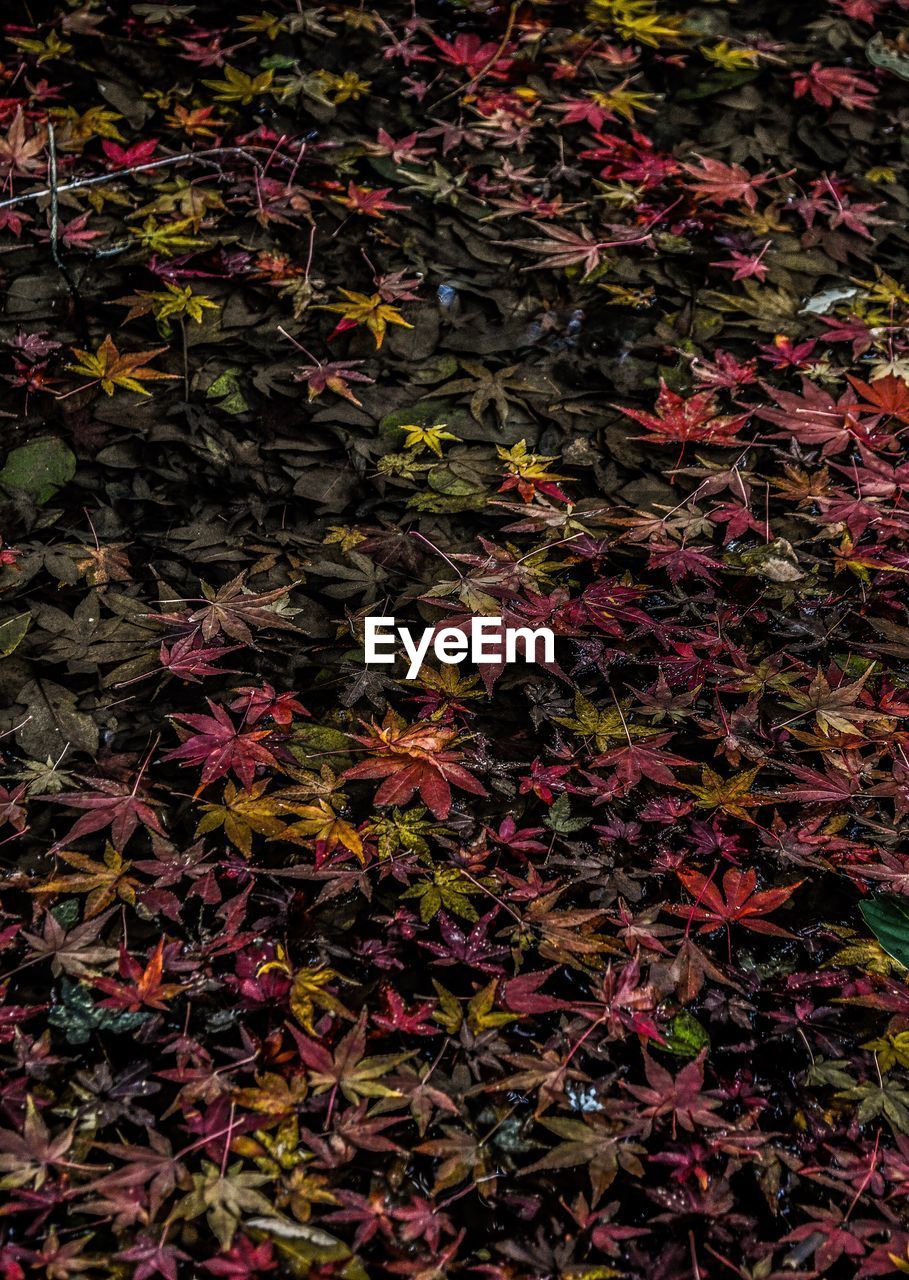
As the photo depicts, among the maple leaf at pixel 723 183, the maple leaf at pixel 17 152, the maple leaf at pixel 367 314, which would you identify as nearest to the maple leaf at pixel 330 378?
the maple leaf at pixel 367 314

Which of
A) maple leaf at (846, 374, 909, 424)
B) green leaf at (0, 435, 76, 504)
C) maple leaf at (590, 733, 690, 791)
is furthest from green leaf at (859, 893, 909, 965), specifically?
green leaf at (0, 435, 76, 504)

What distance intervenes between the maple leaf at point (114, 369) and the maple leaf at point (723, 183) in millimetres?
1674

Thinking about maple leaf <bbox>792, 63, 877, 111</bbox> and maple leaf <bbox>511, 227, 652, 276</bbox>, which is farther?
maple leaf <bbox>792, 63, 877, 111</bbox>

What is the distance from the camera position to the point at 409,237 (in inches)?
108

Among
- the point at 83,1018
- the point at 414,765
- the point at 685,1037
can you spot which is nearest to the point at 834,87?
the point at 414,765

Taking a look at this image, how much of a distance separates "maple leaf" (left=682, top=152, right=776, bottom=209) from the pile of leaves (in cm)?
2

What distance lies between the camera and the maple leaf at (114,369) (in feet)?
7.55

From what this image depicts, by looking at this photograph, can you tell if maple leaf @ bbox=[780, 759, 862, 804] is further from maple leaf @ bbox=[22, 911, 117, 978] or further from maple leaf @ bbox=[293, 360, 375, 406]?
maple leaf @ bbox=[293, 360, 375, 406]

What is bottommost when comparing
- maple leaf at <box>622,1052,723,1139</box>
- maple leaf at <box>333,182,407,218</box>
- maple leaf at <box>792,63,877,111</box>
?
maple leaf at <box>622,1052,723,1139</box>

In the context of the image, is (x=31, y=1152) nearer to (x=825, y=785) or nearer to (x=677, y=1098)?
(x=677, y=1098)

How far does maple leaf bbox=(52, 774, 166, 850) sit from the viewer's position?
157 cm

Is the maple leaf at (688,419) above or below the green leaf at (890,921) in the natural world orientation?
above

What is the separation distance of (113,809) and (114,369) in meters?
1.19

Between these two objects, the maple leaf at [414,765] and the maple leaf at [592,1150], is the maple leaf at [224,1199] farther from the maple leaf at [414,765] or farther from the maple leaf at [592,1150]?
the maple leaf at [414,765]
